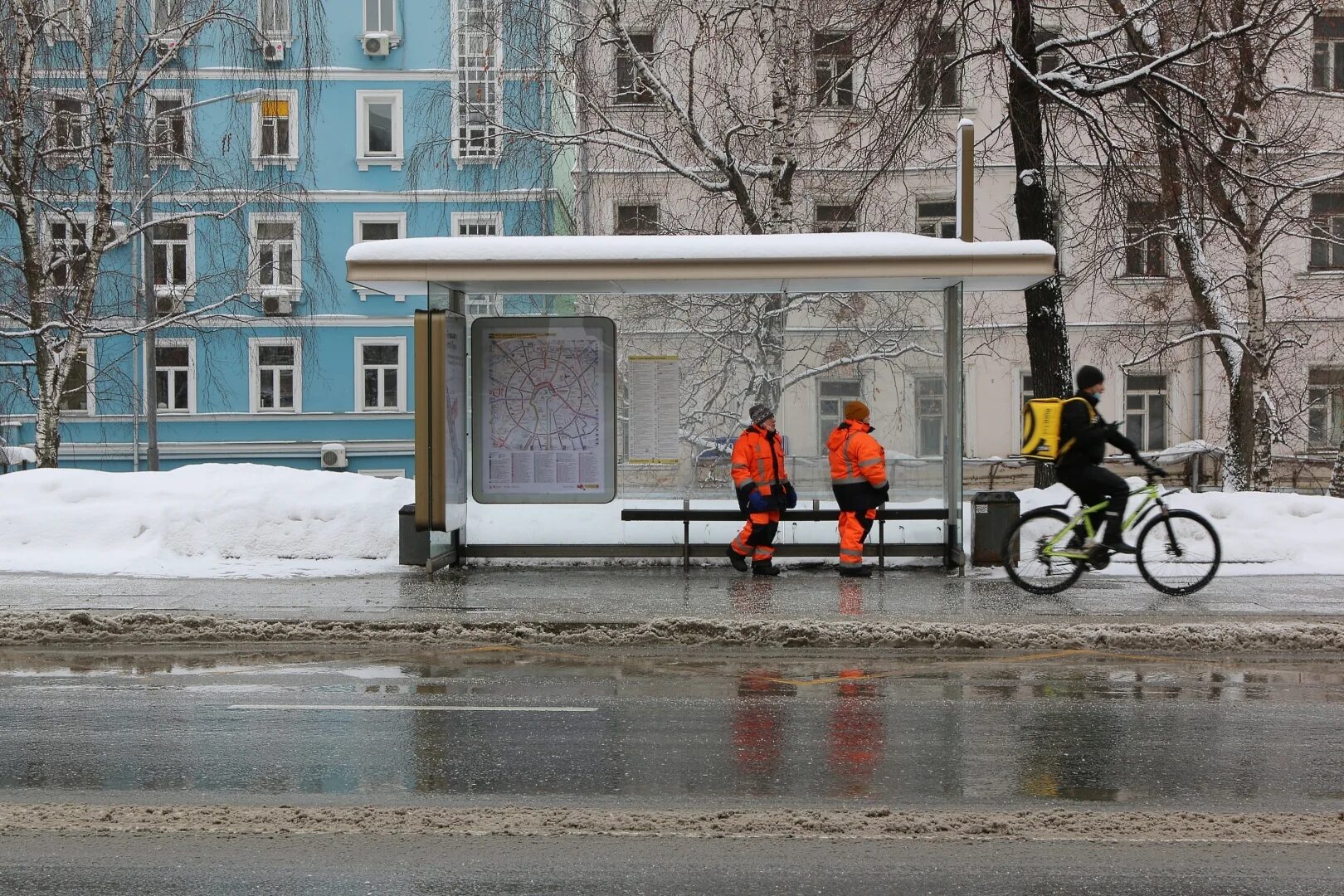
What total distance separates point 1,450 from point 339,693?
1973 centimetres

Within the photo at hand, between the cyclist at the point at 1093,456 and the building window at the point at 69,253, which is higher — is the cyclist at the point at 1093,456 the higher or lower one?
the lower one

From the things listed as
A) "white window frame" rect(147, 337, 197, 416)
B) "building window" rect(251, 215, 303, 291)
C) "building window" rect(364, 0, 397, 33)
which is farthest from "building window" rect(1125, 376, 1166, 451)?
"white window frame" rect(147, 337, 197, 416)

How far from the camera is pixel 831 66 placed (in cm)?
1891

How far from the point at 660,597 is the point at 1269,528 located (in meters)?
6.42

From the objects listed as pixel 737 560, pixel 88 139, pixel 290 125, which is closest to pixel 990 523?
pixel 737 560

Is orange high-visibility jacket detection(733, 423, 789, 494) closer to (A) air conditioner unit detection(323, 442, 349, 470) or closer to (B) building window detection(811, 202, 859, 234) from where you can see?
(B) building window detection(811, 202, 859, 234)

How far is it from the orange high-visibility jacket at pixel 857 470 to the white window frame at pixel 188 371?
2672 cm

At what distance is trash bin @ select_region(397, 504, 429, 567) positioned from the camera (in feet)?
42.8

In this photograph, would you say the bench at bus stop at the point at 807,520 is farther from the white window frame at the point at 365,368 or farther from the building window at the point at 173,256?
the white window frame at the point at 365,368

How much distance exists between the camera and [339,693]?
7.89m

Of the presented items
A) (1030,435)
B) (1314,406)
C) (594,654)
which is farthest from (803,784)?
(1314,406)

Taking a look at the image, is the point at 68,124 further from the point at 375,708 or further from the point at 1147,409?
the point at 1147,409

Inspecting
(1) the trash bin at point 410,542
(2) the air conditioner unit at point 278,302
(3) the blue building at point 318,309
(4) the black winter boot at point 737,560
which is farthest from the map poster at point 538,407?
(3) the blue building at point 318,309

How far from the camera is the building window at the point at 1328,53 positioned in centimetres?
2209
